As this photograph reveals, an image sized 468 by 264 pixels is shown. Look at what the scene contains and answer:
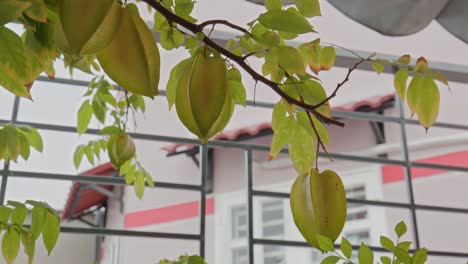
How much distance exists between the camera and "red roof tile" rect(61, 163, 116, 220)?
542cm

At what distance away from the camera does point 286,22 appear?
41cm

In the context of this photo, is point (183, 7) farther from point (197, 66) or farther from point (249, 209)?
point (249, 209)

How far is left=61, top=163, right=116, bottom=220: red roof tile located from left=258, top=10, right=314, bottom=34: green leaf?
A: 5046 millimetres

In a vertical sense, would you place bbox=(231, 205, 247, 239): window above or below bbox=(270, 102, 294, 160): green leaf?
above

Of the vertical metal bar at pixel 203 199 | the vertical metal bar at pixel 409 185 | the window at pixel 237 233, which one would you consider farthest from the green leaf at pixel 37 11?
the window at pixel 237 233

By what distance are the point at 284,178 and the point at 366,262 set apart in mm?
4582

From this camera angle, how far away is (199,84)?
33 cm

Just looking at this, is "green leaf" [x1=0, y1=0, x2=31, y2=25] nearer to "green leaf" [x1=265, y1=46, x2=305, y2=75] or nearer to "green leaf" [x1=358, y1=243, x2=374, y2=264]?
"green leaf" [x1=265, y1=46, x2=305, y2=75]

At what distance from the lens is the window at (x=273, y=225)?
535 cm

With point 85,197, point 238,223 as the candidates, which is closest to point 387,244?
point 238,223

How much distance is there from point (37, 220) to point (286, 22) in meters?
0.42

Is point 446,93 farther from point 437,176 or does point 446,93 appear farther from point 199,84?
point 199,84

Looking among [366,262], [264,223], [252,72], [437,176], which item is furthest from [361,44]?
[252,72]

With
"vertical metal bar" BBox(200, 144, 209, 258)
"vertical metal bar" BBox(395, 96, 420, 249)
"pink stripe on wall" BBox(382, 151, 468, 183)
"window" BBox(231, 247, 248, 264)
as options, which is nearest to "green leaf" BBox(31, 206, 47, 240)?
"vertical metal bar" BBox(200, 144, 209, 258)
